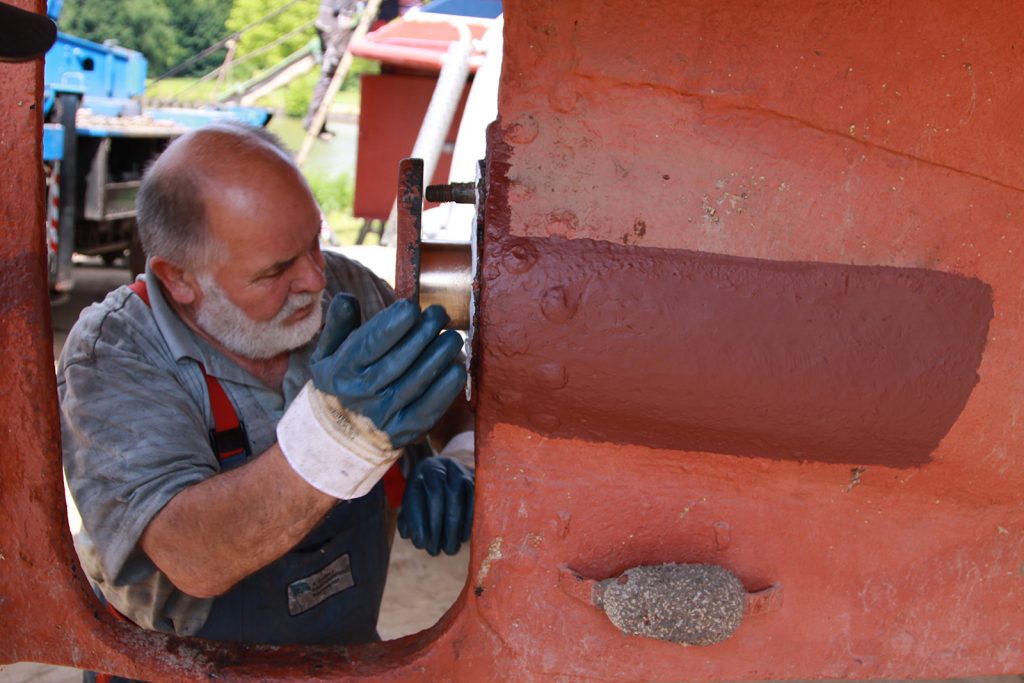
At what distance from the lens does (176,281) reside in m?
1.91

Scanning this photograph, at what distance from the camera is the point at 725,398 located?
925 mm

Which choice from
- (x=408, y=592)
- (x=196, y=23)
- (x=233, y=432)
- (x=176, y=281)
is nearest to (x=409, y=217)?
(x=233, y=432)

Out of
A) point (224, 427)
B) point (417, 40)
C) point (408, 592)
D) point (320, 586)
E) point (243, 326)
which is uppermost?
point (417, 40)

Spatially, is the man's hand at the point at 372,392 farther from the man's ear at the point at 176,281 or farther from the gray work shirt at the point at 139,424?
the man's ear at the point at 176,281

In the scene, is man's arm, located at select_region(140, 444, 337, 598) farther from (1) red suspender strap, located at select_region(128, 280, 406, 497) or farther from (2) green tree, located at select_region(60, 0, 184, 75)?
(2) green tree, located at select_region(60, 0, 184, 75)

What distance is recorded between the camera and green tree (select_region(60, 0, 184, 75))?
105 ft

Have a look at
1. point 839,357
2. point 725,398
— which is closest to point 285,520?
point 725,398

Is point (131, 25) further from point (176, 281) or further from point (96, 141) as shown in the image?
point (176, 281)

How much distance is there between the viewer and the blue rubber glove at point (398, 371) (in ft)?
3.73

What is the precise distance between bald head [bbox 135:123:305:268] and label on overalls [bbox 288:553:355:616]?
72 cm

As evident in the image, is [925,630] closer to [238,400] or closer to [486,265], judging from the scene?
[486,265]

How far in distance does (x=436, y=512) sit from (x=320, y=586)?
0.37 m

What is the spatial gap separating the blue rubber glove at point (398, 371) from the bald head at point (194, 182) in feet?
2.67

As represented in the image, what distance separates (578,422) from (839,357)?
286mm
